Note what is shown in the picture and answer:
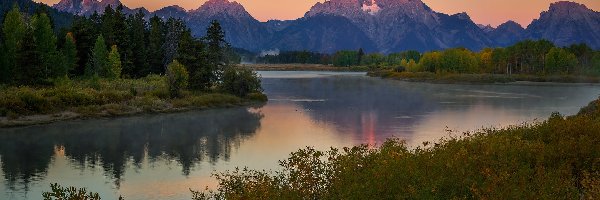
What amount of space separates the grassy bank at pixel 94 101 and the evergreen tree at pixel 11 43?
7901 millimetres

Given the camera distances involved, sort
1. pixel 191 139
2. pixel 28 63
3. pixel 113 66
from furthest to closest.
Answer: pixel 113 66 → pixel 28 63 → pixel 191 139

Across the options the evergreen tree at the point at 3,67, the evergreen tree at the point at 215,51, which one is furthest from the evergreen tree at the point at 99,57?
the evergreen tree at the point at 215,51

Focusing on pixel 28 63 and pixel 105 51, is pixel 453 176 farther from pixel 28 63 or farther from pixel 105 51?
pixel 105 51

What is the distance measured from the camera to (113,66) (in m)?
107

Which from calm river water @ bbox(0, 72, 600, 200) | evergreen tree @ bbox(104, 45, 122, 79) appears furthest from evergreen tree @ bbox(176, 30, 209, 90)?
calm river water @ bbox(0, 72, 600, 200)

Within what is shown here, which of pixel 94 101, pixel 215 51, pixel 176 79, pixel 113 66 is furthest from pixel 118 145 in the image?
pixel 215 51

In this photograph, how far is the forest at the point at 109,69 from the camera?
247 feet

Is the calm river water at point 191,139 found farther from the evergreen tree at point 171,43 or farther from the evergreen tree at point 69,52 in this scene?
the evergreen tree at point 171,43

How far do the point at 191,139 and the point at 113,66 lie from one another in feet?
184

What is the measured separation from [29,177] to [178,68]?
53.1m

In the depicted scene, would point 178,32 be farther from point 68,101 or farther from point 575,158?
point 575,158

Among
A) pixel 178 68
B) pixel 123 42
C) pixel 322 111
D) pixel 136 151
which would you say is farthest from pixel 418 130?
pixel 123 42

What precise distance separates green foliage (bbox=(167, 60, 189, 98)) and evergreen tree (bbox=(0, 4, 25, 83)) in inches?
895

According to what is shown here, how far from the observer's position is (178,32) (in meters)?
135
